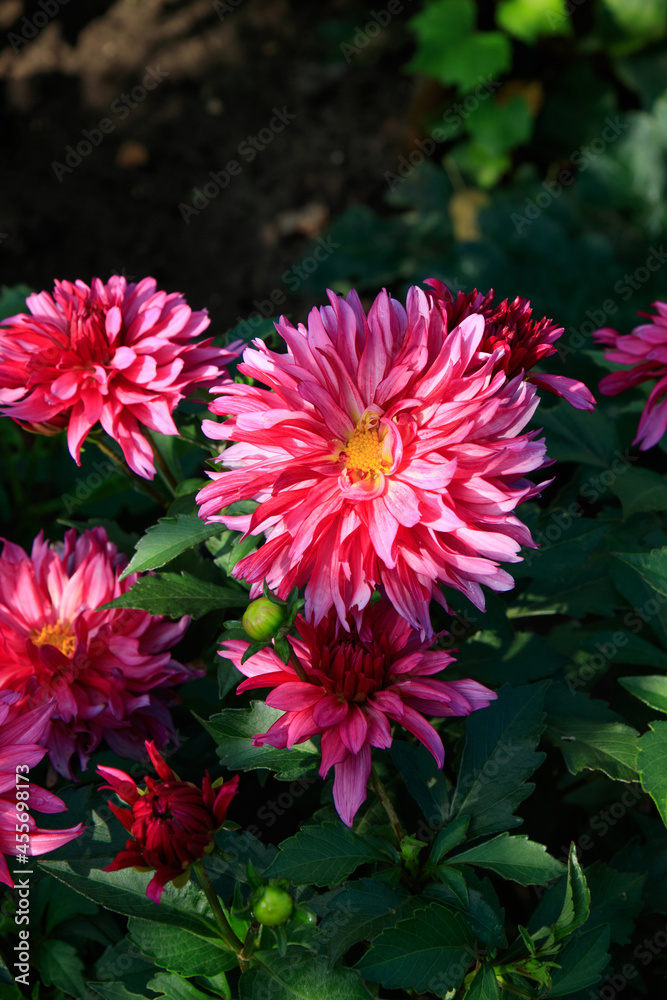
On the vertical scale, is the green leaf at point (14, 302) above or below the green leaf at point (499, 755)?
above

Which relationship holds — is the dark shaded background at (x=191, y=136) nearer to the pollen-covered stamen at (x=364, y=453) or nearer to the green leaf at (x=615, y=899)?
the pollen-covered stamen at (x=364, y=453)

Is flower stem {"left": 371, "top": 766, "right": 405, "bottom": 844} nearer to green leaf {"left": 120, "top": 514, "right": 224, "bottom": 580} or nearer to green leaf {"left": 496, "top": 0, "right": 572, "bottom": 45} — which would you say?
green leaf {"left": 120, "top": 514, "right": 224, "bottom": 580}

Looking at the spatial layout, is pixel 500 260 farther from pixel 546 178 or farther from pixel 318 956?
pixel 318 956

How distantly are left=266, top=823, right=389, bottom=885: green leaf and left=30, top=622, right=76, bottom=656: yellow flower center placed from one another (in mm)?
569

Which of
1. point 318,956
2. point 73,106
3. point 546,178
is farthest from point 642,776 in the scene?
point 73,106

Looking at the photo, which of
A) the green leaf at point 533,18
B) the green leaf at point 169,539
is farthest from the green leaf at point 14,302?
the green leaf at point 533,18

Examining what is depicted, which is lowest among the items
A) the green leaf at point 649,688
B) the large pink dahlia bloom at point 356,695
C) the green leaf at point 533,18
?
the green leaf at point 649,688

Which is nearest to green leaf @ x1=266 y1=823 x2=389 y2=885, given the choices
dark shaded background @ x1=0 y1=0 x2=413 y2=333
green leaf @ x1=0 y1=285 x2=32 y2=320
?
green leaf @ x1=0 y1=285 x2=32 y2=320

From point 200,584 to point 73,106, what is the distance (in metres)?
3.52

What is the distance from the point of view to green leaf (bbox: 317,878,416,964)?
1.10 meters

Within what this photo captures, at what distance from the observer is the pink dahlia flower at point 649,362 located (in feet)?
4.54

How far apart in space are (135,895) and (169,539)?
51 cm

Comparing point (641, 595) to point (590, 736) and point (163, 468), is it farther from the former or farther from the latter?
point (163, 468)

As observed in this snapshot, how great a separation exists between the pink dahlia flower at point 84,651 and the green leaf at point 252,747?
177mm
